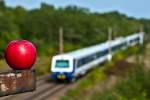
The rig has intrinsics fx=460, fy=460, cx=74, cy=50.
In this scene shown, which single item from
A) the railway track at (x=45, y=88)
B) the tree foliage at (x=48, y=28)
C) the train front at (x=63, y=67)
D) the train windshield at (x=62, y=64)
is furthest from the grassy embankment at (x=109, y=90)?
the tree foliage at (x=48, y=28)

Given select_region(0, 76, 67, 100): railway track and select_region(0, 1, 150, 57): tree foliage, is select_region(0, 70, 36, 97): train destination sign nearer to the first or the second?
select_region(0, 76, 67, 100): railway track

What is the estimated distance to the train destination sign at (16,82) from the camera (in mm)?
2562

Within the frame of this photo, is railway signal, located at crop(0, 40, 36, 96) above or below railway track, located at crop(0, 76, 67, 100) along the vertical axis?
above

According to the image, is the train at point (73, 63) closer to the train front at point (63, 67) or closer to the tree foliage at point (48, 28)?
the train front at point (63, 67)

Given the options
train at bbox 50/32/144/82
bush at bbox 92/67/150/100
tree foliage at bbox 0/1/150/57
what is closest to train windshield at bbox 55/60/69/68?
train at bbox 50/32/144/82

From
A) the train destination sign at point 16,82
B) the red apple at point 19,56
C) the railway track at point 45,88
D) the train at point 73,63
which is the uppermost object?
the red apple at point 19,56

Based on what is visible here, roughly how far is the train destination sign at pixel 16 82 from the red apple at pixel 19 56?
4 centimetres

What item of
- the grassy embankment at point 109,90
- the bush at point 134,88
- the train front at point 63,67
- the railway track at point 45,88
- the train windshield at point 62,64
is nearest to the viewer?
the grassy embankment at point 109,90

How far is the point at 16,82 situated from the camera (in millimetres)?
2631

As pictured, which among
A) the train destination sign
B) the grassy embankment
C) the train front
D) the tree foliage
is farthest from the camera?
the tree foliage

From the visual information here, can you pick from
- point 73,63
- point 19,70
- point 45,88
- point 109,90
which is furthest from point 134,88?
point 19,70

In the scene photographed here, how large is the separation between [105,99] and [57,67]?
14572mm

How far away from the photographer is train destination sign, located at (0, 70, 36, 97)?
256 cm

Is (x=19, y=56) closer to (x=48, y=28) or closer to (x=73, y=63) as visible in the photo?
(x=73, y=63)
